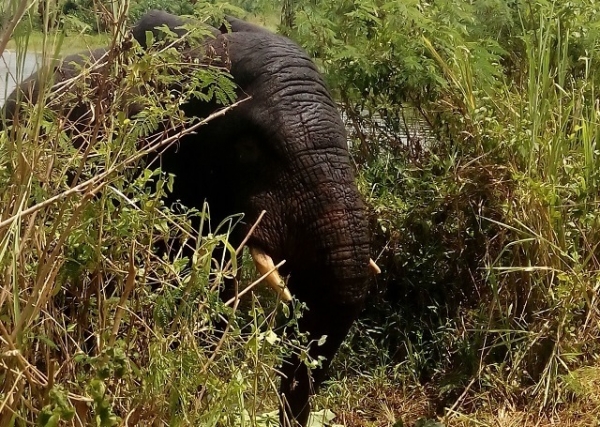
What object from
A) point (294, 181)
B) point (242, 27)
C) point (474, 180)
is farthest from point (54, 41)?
point (474, 180)

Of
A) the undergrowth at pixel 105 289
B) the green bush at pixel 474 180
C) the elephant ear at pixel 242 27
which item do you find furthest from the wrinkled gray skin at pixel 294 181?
the undergrowth at pixel 105 289

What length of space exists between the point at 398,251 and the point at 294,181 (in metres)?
1.40

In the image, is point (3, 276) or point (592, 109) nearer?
point (3, 276)

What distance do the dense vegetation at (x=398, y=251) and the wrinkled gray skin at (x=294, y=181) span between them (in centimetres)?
23

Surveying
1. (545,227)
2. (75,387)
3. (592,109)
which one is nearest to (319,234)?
(545,227)

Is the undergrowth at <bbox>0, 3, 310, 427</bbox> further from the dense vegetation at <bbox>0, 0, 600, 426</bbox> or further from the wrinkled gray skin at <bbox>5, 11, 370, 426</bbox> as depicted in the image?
the wrinkled gray skin at <bbox>5, 11, 370, 426</bbox>

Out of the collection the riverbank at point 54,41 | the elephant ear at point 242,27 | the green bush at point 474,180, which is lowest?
the green bush at point 474,180

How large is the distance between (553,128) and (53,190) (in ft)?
9.24

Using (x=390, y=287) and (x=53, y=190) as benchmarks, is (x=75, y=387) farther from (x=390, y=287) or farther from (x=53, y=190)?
(x=390, y=287)

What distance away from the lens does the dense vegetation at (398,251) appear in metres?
2.13

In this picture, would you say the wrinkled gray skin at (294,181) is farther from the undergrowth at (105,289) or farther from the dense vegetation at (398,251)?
the undergrowth at (105,289)

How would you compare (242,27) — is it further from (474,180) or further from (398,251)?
(398,251)

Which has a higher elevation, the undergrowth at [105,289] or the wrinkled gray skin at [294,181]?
the undergrowth at [105,289]

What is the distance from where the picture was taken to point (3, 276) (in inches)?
79.7
